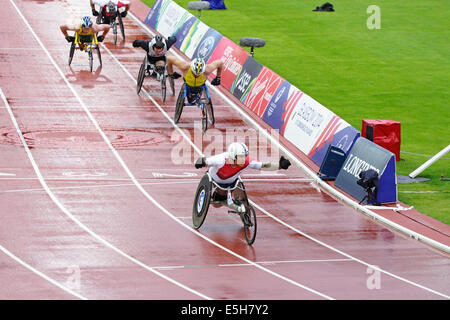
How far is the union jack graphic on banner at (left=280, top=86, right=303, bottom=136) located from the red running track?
1.01m

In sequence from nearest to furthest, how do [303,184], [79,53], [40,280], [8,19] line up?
[40,280] < [303,184] < [79,53] < [8,19]

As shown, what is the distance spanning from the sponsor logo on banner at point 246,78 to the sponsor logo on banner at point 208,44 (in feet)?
10.1

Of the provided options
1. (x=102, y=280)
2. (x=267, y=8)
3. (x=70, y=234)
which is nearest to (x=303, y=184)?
(x=70, y=234)

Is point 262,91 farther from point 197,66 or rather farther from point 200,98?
point 197,66

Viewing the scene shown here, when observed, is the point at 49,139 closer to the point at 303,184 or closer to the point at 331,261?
the point at 303,184

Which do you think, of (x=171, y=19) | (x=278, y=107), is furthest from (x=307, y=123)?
(x=171, y=19)

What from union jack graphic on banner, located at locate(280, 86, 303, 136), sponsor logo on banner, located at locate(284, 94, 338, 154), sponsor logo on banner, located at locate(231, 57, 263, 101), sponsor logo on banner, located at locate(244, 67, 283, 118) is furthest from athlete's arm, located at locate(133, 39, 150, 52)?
sponsor logo on banner, located at locate(284, 94, 338, 154)

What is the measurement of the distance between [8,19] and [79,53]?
7796 millimetres

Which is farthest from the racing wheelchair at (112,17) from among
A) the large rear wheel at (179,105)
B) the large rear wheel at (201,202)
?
the large rear wheel at (201,202)

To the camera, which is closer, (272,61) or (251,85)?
(251,85)

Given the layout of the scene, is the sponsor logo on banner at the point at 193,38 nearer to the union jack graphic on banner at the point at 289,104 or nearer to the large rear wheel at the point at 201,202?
the union jack graphic on banner at the point at 289,104

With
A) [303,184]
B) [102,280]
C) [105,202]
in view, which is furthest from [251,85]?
[102,280]

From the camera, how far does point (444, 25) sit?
4872cm

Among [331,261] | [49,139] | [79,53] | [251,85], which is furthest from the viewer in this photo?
[79,53]
